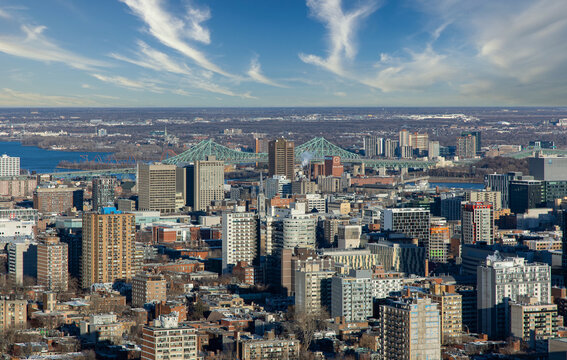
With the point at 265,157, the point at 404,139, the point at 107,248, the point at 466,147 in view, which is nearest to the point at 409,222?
the point at 107,248

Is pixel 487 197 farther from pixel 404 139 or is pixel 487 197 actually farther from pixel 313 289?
pixel 404 139

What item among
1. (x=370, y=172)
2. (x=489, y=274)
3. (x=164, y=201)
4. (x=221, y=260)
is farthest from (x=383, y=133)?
(x=489, y=274)

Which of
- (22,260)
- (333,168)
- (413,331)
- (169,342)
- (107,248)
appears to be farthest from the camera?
(333,168)

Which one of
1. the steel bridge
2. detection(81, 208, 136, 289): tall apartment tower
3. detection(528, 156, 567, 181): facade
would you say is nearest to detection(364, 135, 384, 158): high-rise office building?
the steel bridge

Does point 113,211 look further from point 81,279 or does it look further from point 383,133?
point 383,133

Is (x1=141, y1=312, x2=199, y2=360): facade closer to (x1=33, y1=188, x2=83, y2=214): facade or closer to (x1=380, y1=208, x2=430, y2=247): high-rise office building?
(x1=380, y1=208, x2=430, y2=247): high-rise office building

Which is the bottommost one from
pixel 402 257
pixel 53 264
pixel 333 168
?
pixel 53 264

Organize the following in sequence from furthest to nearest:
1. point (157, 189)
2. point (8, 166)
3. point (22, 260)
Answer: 1. point (8, 166)
2. point (157, 189)
3. point (22, 260)
